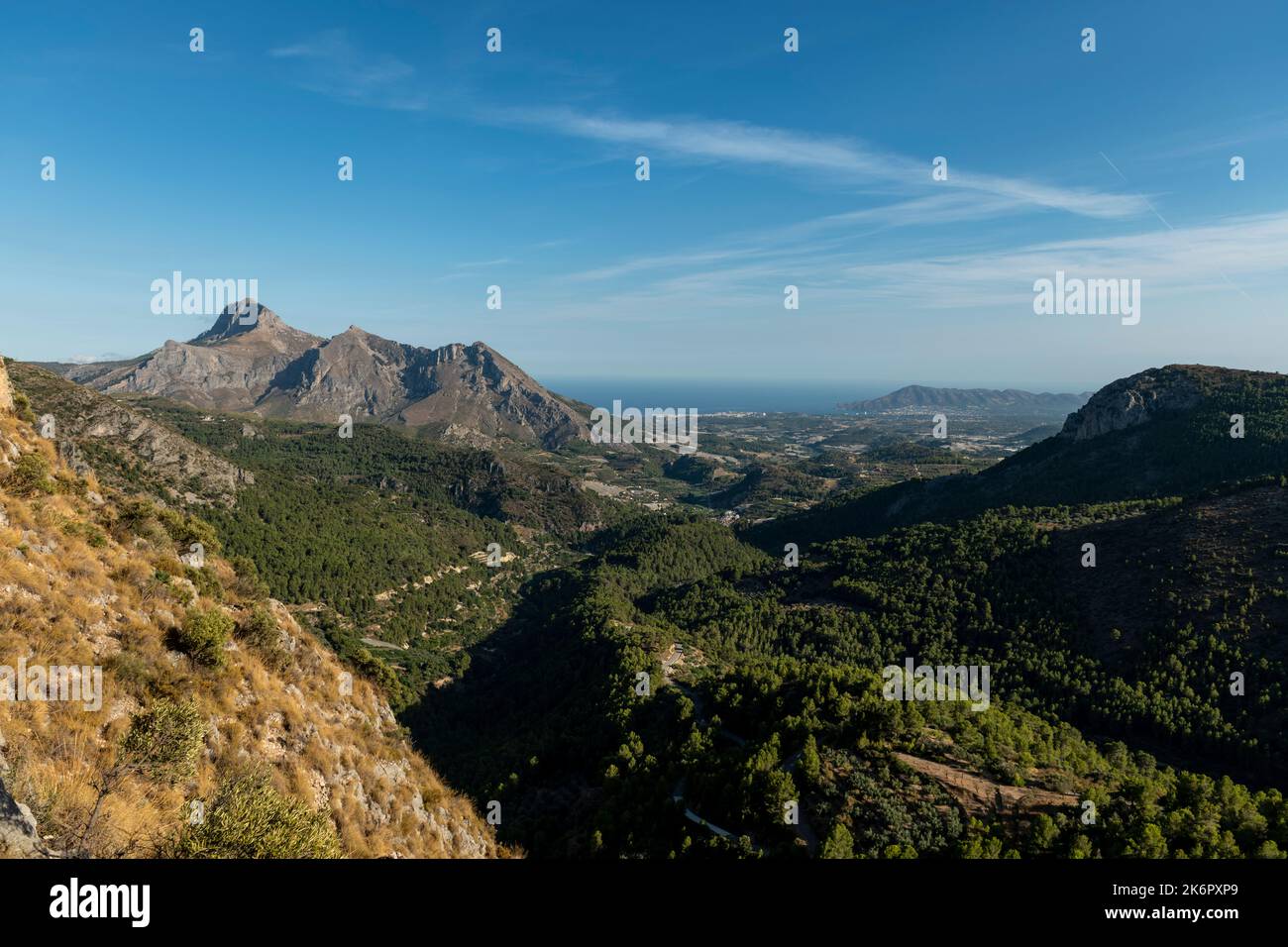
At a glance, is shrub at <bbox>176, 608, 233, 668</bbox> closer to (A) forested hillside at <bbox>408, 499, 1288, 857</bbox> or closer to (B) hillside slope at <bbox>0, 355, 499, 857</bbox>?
(B) hillside slope at <bbox>0, 355, 499, 857</bbox>

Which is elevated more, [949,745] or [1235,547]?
[1235,547]

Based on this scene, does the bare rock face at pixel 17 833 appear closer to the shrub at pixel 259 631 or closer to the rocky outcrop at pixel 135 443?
the shrub at pixel 259 631

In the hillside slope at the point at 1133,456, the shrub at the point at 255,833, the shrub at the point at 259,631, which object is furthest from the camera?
the hillside slope at the point at 1133,456

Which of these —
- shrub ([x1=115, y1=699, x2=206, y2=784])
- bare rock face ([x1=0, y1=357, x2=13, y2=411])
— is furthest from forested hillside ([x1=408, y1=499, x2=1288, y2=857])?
bare rock face ([x1=0, y1=357, x2=13, y2=411])

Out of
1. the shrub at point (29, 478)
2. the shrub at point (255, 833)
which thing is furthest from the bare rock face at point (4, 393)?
the shrub at point (255, 833)

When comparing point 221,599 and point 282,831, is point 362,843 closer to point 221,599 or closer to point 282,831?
point 282,831

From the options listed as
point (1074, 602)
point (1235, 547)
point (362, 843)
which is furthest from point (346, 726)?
point (1235, 547)
